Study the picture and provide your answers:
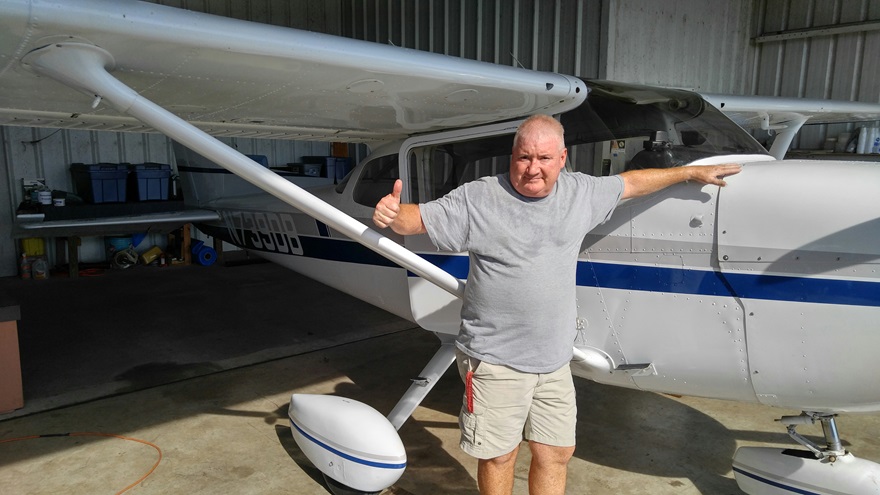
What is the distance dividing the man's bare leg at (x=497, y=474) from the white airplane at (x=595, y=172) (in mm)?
552

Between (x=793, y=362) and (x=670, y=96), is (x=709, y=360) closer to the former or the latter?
(x=793, y=362)

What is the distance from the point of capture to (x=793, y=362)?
212 cm

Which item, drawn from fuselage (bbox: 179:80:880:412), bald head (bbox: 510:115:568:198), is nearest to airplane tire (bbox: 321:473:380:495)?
fuselage (bbox: 179:80:880:412)

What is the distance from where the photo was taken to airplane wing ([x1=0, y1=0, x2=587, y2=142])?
1692mm

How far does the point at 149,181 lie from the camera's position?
9.55 m

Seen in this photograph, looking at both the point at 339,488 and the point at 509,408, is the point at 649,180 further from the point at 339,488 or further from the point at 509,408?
the point at 339,488

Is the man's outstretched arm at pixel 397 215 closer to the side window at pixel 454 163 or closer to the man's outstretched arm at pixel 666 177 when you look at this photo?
the man's outstretched arm at pixel 666 177

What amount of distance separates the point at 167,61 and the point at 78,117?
113 cm

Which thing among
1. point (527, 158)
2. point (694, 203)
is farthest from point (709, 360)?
point (527, 158)

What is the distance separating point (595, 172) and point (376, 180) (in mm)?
1459

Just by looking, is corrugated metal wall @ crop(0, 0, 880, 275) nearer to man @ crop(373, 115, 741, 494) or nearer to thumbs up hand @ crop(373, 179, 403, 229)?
man @ crop(373, 115, 741, 494)

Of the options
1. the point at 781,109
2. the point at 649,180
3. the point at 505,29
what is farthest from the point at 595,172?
the point at 505,29

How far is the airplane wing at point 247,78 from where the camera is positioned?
5.55 feet

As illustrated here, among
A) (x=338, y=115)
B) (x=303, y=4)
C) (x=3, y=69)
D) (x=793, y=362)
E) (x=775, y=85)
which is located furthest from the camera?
(x=303, y=4)
